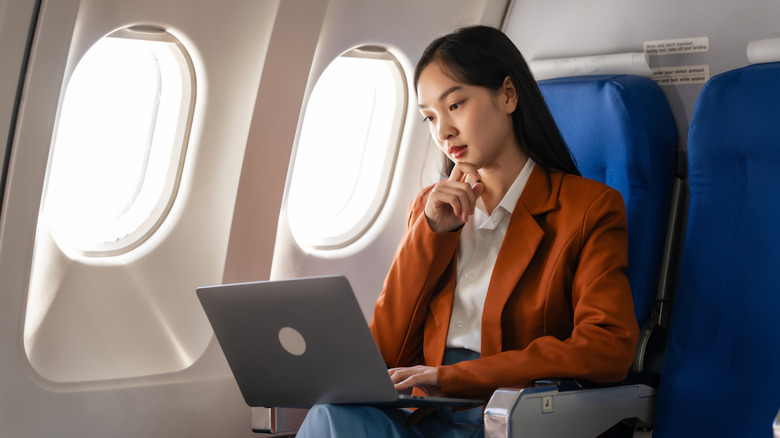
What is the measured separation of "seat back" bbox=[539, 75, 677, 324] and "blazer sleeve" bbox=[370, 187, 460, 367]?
0.53 metres

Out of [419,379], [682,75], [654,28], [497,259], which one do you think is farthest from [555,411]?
[654,28]

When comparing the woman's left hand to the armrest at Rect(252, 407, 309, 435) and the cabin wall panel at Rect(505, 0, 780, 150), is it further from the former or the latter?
the cabin wall panel at Rect(505, 0, 780, 150)

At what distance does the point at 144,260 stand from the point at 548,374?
5.21ft

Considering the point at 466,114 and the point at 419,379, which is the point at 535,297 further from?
the point at 466,114

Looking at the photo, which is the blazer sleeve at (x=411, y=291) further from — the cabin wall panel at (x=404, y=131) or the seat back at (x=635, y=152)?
the cabin wall panel at (x=404, y=131)

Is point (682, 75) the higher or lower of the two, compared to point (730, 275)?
higher

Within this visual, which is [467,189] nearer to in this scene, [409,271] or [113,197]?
[409,271]

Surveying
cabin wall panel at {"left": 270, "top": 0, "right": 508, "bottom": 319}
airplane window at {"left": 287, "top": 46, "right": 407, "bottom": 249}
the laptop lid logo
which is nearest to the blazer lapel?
the laptop lid logo

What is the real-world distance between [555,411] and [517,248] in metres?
0.48

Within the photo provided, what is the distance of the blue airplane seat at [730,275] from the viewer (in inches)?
83.1

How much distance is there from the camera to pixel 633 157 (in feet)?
7.87

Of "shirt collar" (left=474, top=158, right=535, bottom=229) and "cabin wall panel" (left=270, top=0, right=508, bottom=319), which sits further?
"cabin wall panel" (left=270, top=0, right=508, bottom=319)

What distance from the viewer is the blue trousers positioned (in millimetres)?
1804

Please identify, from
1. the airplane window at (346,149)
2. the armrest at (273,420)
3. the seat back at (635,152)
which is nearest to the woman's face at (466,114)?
the seat back at (635,152)
